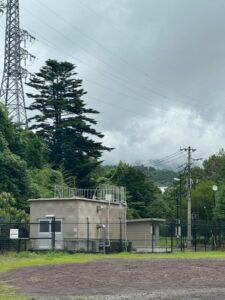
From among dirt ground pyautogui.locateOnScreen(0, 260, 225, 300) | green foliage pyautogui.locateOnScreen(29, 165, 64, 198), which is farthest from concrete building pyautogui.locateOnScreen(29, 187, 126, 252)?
dirt ground pyautogui.locateOnScreen(0, 260, 225, 300)

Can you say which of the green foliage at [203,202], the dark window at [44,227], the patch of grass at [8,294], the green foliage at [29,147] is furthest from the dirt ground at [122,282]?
the green foliage at [203,202]

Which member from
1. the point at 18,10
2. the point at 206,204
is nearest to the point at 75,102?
the point at 18,10

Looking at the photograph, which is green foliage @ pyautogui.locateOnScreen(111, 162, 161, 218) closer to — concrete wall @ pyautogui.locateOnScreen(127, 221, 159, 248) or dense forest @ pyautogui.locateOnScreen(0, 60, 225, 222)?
dense forest @ pyautogui.locateOnScreen(0, 60, 225, 222)

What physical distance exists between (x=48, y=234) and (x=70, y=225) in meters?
1.59

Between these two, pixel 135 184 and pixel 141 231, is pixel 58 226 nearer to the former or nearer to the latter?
pixel 141 231

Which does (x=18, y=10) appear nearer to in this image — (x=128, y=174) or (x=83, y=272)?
(x=128, y=174)

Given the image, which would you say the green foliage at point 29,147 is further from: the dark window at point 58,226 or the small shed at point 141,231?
the dark window at point 58,226

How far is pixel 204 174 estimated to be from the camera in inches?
5344

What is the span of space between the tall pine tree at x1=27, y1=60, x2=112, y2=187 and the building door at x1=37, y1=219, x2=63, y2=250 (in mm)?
28955

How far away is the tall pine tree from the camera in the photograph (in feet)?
237

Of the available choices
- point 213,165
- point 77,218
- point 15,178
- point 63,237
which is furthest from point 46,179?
point 213,165

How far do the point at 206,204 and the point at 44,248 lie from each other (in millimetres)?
69713

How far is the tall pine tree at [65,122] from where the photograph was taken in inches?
2840

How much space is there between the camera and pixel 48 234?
137 feet
